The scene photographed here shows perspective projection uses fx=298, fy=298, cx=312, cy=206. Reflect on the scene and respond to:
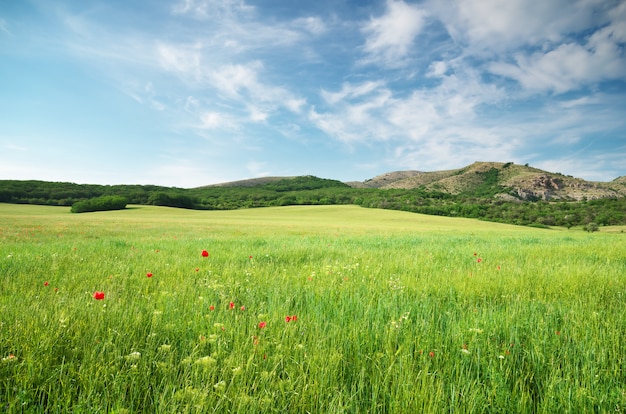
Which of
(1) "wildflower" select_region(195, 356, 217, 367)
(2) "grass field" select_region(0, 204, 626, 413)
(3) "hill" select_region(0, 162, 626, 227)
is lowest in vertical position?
(2) "grass field" select_region(0, 204, 626, 413)

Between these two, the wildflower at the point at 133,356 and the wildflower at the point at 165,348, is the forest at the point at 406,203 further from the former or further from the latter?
the wildflower at the point at 133,356

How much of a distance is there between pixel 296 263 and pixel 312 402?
5.32m

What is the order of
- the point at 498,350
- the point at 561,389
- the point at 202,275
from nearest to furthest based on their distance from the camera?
the point at 561,389
the point at 498,350
the point at 202,275

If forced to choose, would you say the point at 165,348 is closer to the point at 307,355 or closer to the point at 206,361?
the point at 206,361

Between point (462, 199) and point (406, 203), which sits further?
point (462, 199)

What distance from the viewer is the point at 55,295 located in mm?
3764

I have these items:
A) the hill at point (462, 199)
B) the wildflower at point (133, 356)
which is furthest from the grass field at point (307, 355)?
the hill at point (462, 199)

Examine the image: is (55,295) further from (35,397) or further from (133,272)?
(35,397)

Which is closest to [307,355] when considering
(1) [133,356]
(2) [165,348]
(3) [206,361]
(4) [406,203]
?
(3) [206,361]

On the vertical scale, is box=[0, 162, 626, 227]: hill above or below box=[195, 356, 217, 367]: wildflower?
above

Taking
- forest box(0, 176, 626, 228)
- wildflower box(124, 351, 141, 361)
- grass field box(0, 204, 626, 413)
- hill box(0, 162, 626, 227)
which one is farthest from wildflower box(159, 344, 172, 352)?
hill box(0, 162, 626, 227)

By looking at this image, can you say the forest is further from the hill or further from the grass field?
the grass field

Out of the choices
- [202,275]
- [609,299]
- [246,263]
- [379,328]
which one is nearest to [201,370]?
[379,328]

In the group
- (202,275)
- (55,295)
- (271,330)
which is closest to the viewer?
(271,330)
